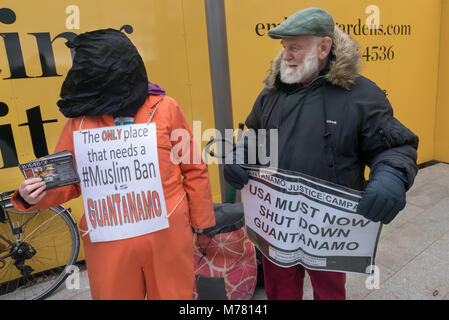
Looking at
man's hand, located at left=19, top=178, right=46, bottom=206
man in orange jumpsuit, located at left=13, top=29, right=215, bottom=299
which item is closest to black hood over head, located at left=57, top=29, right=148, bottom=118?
man in orange jumpsuit, located at left=13, top=29, right=215, bottom=299

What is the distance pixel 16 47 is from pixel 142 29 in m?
1.05

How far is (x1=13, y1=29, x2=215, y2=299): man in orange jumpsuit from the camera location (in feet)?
5.08

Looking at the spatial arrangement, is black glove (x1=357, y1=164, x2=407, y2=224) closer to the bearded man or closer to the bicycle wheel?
the bearded man

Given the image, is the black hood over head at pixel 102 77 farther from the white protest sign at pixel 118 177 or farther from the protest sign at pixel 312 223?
the protest sign at pixel 312 223

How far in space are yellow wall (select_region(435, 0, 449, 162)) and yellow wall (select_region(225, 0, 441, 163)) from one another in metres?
0.09

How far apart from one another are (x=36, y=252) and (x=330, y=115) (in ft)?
9.30

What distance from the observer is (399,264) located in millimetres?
3066

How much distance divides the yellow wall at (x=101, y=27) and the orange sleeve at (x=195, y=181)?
1.68 meters

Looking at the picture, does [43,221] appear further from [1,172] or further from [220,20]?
[220,20]

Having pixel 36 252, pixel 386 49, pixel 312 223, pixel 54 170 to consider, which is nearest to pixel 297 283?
pixel 312 223

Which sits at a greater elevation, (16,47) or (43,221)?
(16,47)
